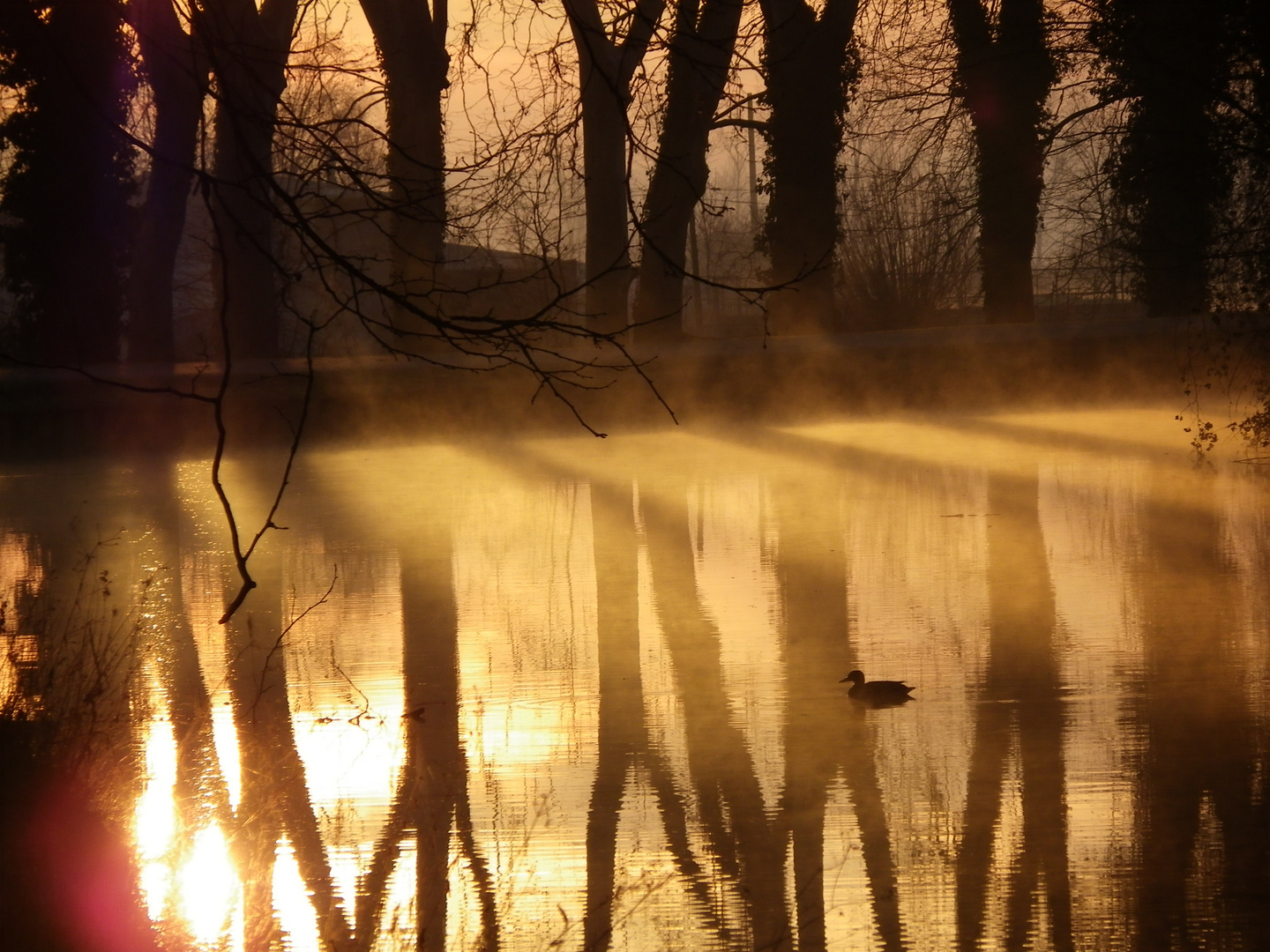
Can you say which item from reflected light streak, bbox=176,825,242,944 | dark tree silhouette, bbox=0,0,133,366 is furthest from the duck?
dark tree silhouette, bbox=0,0,133,366

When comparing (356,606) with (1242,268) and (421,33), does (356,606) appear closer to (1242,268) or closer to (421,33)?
(1242,268)

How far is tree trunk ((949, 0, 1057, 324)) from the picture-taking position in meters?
21.5

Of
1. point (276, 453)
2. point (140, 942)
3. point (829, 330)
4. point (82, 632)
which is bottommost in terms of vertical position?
point (140, 942)

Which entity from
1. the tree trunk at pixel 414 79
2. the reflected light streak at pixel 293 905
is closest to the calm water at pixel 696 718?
the reflected light streak at pixel 293 905

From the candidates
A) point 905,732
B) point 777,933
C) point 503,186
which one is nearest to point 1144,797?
point 905,732

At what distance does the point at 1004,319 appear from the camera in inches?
899

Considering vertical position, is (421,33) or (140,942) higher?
(421,33)

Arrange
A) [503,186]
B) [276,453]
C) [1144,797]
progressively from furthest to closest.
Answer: [276,453]
[503,186]
[1144,797]

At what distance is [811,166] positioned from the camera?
22047 millimetres

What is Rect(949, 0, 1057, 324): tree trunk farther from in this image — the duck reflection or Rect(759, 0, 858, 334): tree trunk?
the duck reflection

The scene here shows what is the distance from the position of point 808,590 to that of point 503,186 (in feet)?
23.7

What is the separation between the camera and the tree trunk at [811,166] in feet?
70.6

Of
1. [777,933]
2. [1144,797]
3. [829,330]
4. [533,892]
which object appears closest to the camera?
[777,933]

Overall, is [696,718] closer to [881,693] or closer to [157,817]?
[881,693]
